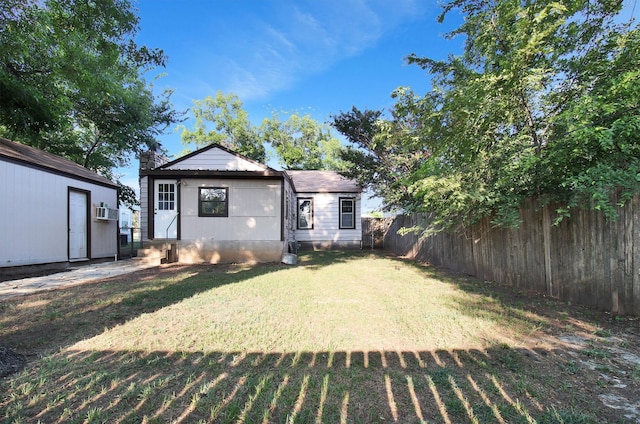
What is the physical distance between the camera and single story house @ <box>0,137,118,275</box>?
23.8 feet

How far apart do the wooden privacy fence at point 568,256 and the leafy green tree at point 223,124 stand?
23.3 meters

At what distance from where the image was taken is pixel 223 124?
91.8ft

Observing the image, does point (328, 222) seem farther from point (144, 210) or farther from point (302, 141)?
point (302, 141)

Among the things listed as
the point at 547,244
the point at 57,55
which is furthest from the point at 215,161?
the point at 547,244

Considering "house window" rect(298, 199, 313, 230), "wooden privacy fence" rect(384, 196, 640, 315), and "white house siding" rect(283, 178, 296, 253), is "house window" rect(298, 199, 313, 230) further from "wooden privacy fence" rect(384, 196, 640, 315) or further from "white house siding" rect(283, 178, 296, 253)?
"wooden privacy fence" rect(384, 196, 640, 315)

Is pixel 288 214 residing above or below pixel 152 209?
below

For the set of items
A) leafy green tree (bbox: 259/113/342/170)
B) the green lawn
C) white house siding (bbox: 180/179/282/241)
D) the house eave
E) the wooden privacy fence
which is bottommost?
the green lawn

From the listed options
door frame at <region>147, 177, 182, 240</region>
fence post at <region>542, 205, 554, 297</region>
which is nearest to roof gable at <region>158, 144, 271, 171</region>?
door frame at <region>147, 177, 182, 240</region>

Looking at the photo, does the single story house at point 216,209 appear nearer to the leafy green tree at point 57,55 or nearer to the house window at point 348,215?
the leafy green tree at point 57,55

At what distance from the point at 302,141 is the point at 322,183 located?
14109mm

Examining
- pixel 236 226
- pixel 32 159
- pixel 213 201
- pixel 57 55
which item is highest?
pixel 57 55

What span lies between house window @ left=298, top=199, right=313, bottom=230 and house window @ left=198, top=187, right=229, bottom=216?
573 cm

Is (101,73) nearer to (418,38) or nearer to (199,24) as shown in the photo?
(199,24)

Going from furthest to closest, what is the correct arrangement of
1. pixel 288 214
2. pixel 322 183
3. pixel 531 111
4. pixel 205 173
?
pixel 322 183 → pixel 288 214 → pixel 205 173 → pixel 531 111
